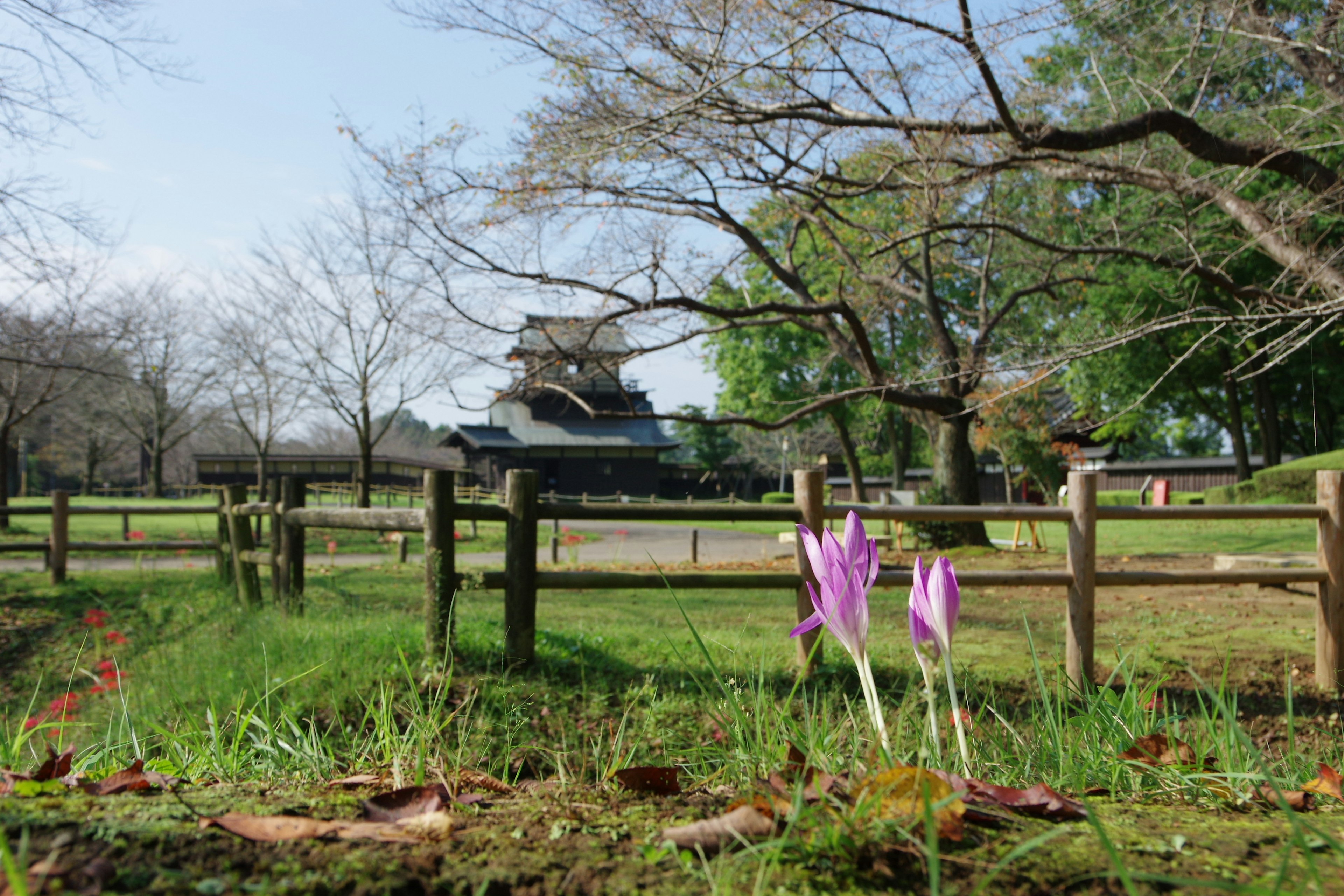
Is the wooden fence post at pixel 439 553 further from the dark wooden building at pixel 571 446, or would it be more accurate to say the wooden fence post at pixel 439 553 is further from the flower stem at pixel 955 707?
the dark wooden building at pixel 571 446

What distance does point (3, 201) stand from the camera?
8156mm

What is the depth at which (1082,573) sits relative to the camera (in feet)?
16.2

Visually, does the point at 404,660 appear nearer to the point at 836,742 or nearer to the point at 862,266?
the point at 836,742

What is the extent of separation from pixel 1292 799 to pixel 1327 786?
0.20 meters

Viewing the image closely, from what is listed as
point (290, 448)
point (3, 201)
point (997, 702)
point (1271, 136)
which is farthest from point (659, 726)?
point (290, 448)

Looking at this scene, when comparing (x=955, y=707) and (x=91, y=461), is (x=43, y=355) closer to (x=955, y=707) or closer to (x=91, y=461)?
(x=955, y=707)

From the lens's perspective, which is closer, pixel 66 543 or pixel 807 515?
pixel 807 515

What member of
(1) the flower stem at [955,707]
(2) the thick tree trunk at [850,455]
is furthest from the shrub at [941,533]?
(1) the flower stem at [955,707]

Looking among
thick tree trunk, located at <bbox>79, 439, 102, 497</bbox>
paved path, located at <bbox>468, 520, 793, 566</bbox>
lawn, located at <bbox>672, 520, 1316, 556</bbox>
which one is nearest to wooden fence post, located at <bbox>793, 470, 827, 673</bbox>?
lawn, located at <bbox>672, 520, 1316, 556</bbox>

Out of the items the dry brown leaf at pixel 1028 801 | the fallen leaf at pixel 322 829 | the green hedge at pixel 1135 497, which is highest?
the fallen leaf at pixel 322 829

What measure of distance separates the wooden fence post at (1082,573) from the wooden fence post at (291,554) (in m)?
5.34

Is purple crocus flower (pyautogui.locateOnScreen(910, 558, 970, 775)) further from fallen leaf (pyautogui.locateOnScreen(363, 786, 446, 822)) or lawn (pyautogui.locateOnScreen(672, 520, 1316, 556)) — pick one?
lawn (pyautogui.locateOnScreen(672, 520, 1316, 556))

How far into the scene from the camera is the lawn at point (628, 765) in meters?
0.84

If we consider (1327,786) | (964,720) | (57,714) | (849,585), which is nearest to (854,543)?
(849,585)
